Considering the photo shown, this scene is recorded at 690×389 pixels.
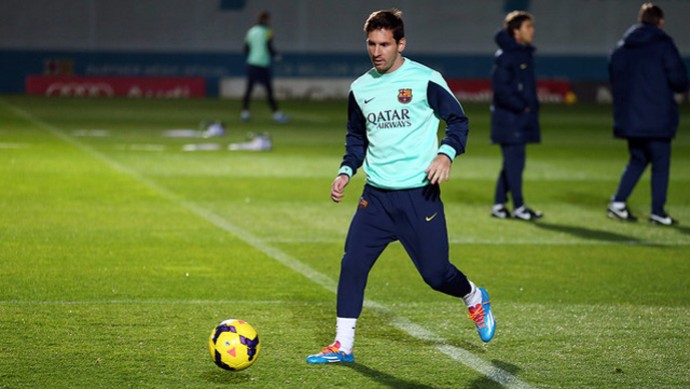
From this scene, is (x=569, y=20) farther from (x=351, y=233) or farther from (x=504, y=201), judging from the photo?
(x=351, y=233)

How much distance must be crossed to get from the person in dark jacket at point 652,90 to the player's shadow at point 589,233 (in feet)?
3.06

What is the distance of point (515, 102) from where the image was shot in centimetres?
1276

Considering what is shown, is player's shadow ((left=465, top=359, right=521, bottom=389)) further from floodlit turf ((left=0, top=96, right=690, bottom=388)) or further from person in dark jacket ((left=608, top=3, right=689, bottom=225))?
person in dark jacket ((left=608, top=3, right=689, bottom=225))

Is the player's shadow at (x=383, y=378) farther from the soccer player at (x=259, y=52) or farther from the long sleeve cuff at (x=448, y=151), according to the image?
the soccer player at (x=259, y=52)

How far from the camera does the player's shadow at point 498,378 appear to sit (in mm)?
6438

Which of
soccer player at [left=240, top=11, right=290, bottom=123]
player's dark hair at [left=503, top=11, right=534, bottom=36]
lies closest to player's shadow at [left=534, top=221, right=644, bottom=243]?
player's dark hair at [left=503, top=11, right=534, bottom=36]

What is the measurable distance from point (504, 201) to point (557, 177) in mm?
3875

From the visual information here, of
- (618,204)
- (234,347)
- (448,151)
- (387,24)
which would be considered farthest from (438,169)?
(618,204)

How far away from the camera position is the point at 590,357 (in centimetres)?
708

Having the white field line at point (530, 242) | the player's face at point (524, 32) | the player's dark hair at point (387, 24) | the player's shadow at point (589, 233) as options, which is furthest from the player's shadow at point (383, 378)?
the player's face at point (524, 32)

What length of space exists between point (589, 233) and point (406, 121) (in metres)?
5.78

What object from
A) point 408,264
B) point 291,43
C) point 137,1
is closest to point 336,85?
point 291,43

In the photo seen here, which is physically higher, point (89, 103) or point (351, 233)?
point (351, 233)

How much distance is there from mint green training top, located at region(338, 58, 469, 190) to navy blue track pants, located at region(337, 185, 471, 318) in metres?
0.08
